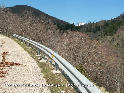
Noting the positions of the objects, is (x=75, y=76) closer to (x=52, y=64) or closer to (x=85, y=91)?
(x=85, y=91)

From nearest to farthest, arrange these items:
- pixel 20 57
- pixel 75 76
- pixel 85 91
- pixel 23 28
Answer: pixel 85 91
pixel 75 76
pixel 20 57
pixel 23 28

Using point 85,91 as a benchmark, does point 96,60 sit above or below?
below

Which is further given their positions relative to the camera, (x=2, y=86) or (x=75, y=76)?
(x=2, y=86)

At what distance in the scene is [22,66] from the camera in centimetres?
1407

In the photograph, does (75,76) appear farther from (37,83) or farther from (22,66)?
(22,66)

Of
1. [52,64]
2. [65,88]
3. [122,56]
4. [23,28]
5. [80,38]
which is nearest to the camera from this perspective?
[65,88]

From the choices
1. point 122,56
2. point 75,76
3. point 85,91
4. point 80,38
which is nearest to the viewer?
Answer: point 85,91

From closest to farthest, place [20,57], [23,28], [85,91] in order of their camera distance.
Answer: [85,91] → [20,57] → [23,28]

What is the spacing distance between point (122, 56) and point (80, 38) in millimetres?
77701

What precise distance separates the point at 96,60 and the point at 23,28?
2229 cm

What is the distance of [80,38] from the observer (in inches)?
3703

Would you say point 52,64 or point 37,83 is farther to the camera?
point 52,64

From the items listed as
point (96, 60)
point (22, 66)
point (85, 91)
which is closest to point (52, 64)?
point (22, 66)

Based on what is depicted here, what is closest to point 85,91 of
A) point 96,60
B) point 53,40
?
point 96,60
